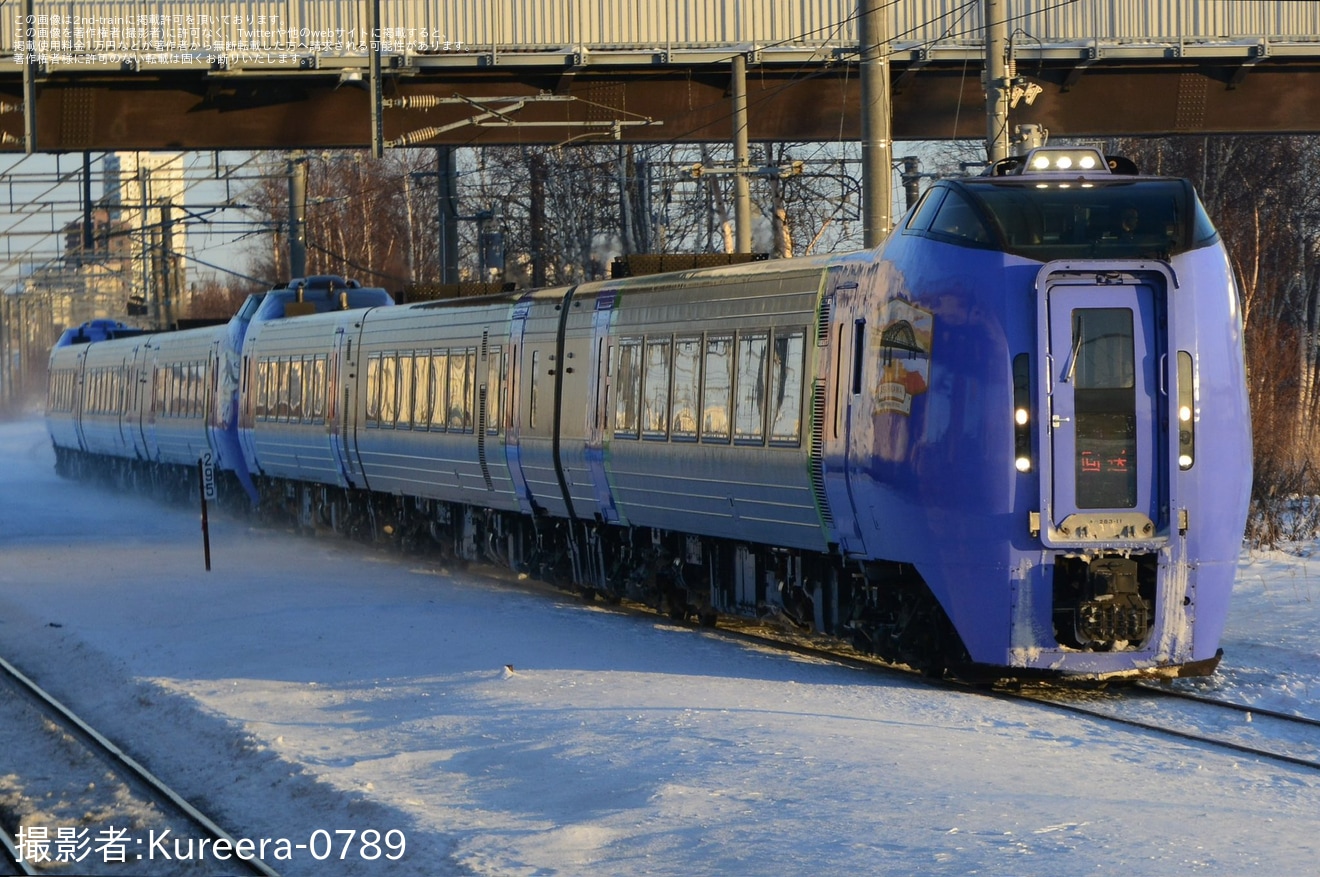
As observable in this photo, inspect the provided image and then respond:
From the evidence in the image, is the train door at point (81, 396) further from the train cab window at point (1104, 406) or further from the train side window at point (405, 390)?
the train cab window at point (1104, 406)

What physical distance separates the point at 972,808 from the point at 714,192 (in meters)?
32.3

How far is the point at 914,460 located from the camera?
12.4 metres

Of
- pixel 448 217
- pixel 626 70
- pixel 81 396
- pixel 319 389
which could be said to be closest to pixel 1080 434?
pixel 626 70

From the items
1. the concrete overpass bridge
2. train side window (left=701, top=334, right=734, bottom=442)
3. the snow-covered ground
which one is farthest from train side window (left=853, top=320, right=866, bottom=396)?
the concrete overpass bridge

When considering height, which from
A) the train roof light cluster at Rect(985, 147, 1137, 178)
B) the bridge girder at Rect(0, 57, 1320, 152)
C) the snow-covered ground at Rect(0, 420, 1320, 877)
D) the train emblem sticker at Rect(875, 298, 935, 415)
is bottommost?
the snow-covered ground at Rect(0, 420, 1320, 877)

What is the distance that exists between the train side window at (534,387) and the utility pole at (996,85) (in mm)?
4596

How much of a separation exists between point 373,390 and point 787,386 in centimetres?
1139

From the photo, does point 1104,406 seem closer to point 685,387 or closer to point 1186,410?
point 1186,410

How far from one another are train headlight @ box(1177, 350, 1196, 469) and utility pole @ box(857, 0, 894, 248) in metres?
5.88

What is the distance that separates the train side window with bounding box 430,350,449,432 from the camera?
22047 millimetres

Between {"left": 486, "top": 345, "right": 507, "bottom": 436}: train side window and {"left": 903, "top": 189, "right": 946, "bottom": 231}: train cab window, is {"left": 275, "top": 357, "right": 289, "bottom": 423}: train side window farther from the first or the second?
{"left": 903, "top": 189, "right": 946, "bottom": 231}: train cab window

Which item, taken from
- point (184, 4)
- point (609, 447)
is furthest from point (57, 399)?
point (609, 447)

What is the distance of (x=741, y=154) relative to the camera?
2500 centimetres

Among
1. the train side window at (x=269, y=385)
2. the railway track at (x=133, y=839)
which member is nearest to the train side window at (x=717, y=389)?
the railway track at (x=133, y=839)
